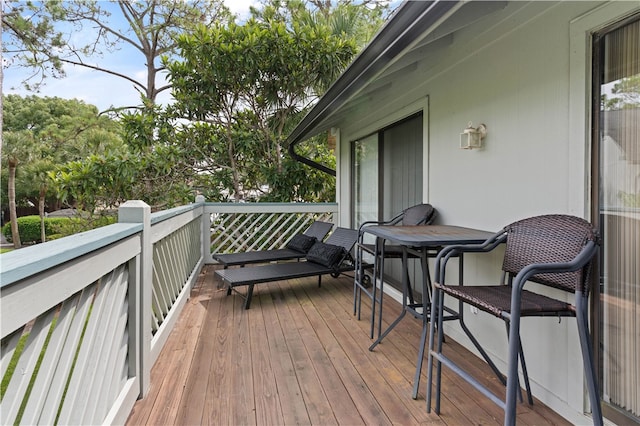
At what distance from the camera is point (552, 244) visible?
1.73 m

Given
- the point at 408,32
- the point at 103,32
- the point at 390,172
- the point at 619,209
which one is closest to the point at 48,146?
the point at 103,32

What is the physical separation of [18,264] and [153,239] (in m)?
1.57

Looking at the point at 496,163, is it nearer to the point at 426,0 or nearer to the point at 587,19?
the point at 587,19

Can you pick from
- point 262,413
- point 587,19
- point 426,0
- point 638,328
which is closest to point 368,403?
point 262,413

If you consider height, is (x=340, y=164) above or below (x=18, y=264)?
above

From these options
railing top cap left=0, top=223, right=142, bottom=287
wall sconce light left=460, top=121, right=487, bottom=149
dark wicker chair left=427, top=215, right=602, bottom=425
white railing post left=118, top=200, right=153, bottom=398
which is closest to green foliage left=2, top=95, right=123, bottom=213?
white railing post left=118, top=200, right=153, bottom=398

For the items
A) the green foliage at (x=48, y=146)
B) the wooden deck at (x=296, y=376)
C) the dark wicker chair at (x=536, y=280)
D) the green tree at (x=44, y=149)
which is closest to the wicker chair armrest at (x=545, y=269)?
the dark wicker chair at (x=536, y=280)

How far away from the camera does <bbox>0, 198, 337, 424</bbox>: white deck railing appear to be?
0.90m

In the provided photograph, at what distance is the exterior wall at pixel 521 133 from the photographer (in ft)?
5.82

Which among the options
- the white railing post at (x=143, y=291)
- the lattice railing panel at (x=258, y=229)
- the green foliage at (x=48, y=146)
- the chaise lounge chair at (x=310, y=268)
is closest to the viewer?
the white railing post at (x=143, y=291)

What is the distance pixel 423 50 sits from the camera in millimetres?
2600

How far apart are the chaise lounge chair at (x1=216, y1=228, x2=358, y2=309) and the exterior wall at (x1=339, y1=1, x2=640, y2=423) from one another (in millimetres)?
1370

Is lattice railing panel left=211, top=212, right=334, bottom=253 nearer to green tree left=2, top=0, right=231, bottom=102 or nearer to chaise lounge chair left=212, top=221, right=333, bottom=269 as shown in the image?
chaise lounge chair left=212, top=221, right=333, bottom=269

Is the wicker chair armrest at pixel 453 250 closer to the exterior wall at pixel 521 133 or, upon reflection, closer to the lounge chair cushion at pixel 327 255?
the exterior wall at pixel 521 133
